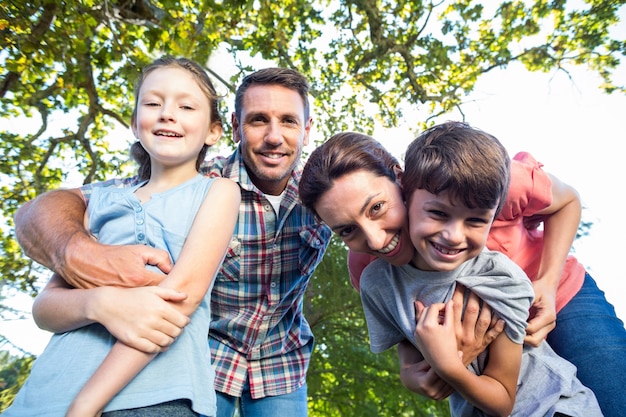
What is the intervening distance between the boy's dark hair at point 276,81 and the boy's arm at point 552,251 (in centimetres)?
138

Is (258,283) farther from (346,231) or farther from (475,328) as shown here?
(475,328)

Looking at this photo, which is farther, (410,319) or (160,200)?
(410,319)

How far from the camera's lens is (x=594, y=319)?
2.00m

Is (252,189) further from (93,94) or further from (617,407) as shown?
(93,94)

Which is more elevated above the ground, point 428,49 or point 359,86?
point 428,49

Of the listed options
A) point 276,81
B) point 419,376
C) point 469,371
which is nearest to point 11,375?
point 276,81

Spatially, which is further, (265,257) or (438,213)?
(265,257)

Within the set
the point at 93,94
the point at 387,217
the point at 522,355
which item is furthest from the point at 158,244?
the point at 93,94

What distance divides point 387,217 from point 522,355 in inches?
30.6

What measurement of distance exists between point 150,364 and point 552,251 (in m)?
1.67

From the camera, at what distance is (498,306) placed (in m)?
1.66

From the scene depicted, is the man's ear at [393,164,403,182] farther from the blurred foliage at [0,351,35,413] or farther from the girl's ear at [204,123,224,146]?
the blurred foliage at [0,351,35,413]

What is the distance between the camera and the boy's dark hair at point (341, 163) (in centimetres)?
180

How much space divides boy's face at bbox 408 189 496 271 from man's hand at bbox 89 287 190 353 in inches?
32.6
